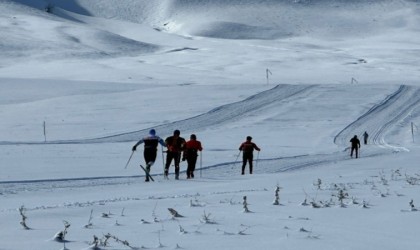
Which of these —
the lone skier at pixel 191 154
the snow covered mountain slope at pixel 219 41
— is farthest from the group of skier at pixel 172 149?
the snow covered mountain slope at pixel 219 41

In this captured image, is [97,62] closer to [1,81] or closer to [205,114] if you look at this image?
[1,81]

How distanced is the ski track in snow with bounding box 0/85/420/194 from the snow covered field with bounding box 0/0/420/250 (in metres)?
0.08

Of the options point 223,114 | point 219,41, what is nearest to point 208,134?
point 223,114

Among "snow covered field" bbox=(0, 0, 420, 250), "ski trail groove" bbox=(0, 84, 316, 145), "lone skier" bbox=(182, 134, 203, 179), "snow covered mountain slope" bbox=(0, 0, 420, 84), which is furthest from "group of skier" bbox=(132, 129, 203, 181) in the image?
"snow covered mountain slope" bbox=(0, 0, 420, 84)

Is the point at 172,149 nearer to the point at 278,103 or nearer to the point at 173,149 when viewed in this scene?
the point at 173,149

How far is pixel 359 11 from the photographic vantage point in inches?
5935

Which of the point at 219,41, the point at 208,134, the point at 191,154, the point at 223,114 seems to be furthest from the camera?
the point at 219,41

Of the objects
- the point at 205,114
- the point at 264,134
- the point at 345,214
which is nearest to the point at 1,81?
the point at 205,114

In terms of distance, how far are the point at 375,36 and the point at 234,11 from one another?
30.0 m

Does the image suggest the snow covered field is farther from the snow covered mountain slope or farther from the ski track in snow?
the snow covered mountain slope

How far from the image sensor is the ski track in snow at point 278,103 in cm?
1714

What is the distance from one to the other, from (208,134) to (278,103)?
10196 millimetres

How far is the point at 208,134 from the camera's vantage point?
3312 centimetres

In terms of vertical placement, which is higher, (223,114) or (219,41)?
(219,41)
